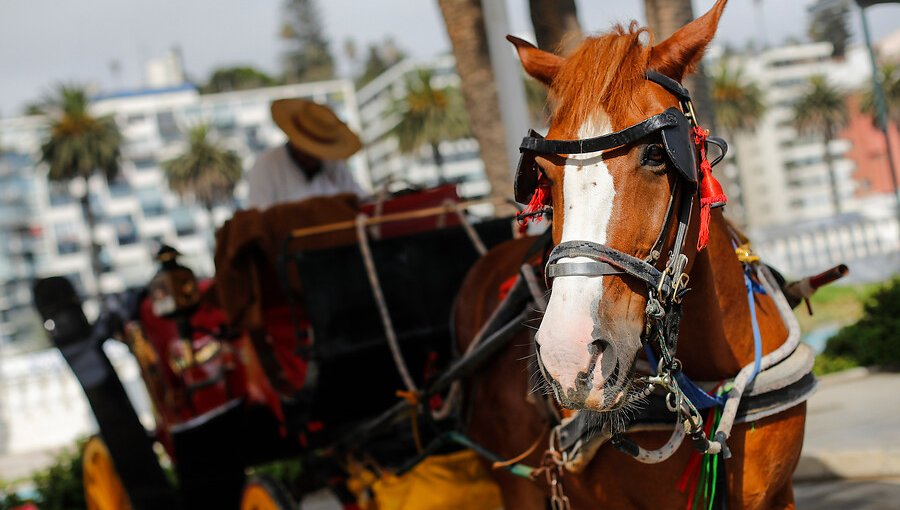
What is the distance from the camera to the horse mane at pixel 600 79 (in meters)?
2.52

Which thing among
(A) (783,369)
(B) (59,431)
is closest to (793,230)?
(B) (59,431)

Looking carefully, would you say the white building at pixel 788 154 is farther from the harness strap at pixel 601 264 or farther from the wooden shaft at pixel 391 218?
the harness strap at pixel 601 264

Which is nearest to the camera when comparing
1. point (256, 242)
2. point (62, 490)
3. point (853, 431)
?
point (256, 242)

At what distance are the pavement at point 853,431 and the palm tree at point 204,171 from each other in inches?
2727

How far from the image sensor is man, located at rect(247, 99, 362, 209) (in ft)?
18.9

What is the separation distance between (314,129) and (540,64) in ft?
10.2

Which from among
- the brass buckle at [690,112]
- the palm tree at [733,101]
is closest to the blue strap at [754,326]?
the brass buckle at [690,112]

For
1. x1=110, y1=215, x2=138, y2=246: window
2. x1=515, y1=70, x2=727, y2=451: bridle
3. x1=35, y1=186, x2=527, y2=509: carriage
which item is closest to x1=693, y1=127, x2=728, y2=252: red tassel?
x1=515, y1=70, x2=727, y2=451: bridle

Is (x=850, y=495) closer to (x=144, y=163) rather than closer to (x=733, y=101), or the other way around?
(x=733, y=101)

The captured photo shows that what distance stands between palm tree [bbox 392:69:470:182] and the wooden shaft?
200 ft

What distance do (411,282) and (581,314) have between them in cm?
262

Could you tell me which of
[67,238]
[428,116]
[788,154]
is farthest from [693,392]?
[788,154]

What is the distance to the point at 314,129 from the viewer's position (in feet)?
19.2

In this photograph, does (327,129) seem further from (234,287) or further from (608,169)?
(608,169)
